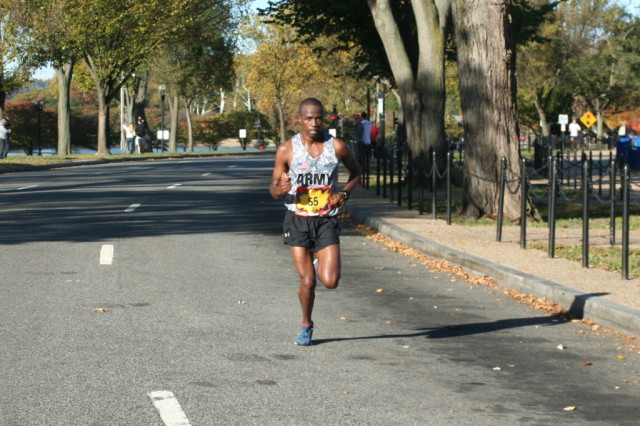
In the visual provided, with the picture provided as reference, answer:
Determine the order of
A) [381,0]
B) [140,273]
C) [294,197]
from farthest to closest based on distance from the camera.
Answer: [381,0] < [140,273] < [294,197]

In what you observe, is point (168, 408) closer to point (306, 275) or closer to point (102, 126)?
point (306, 275)

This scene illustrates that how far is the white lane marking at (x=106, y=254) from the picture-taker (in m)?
12.9

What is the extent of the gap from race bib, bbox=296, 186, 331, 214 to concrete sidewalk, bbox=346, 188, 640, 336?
274 centimetres

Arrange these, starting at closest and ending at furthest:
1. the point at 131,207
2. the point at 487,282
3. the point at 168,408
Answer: the point at 168,408 → the point at 487,282 → the point at 131,207

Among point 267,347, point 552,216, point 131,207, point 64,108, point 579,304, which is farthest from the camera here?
point 64,108

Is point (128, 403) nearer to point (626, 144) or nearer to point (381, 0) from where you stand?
point (381, 0)

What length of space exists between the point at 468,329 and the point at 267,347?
6.23 ft

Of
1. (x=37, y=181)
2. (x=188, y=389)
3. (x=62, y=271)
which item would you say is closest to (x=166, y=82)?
(x=37, y=181)

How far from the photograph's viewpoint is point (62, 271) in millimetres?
12062

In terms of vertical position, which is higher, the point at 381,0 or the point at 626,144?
the point at 381,0

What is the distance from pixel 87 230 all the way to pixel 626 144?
72.0ft

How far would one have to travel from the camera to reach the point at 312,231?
25.8ft

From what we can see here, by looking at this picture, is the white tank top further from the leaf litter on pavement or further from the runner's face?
the leaf litter on pavement

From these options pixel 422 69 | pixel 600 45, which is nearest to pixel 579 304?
pixel 422 69
